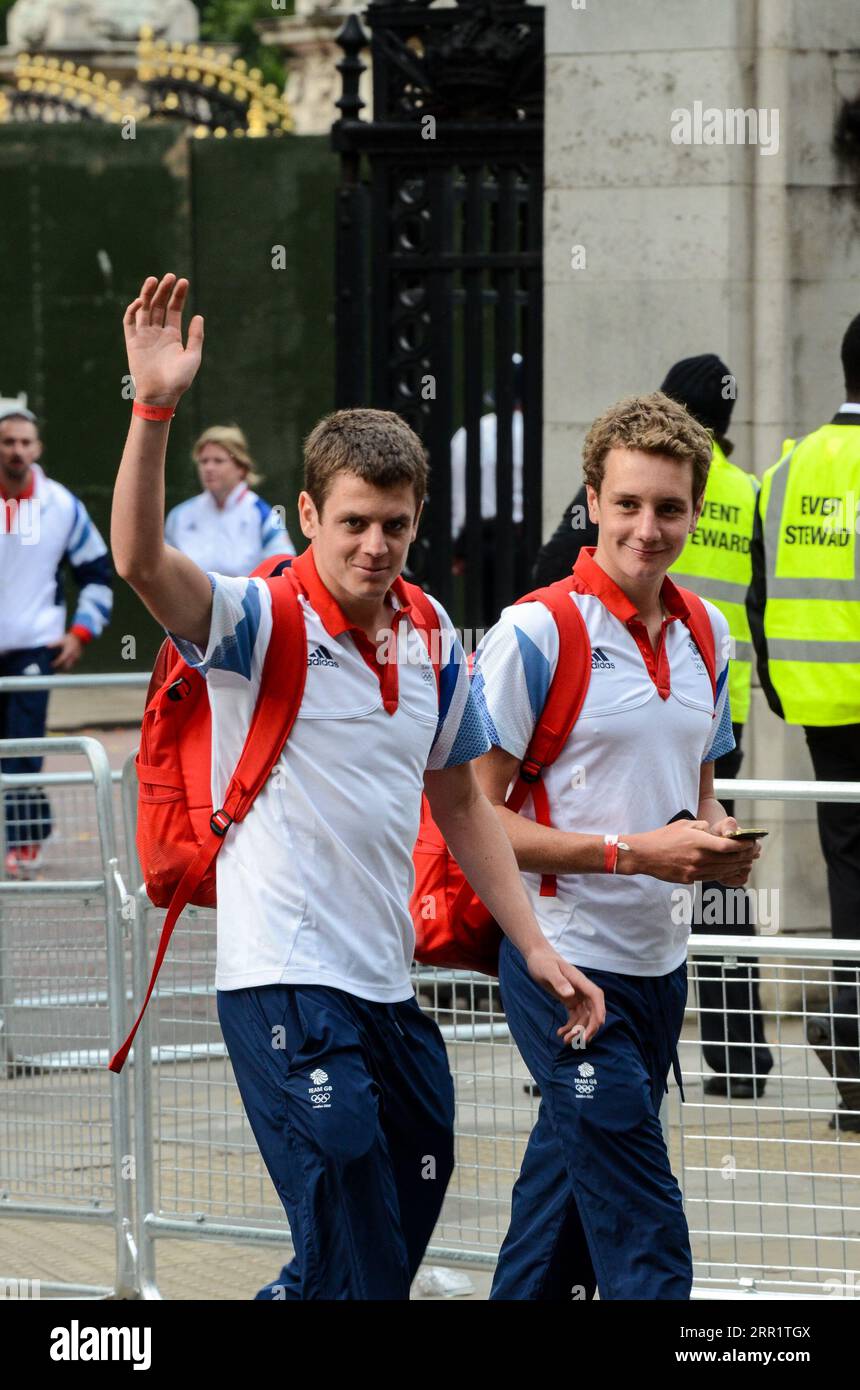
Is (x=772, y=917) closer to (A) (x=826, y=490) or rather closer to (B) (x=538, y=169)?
(A) (x=826, y=490)

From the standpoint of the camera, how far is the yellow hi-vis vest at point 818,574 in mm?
7652

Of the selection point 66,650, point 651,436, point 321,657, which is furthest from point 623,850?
point 66,650

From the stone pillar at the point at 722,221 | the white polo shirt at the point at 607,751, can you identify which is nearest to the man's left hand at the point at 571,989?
the white polo shirt at the point at 607,751

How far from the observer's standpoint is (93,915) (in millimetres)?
6742

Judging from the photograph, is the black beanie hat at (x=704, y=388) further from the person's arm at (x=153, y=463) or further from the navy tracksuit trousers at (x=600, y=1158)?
the person's arm at (x=153, y=463)

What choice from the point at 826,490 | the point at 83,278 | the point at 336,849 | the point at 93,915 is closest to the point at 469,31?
the point at 826,490

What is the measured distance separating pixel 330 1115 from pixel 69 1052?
8.37 feet

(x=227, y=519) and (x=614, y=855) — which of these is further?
(x=227, y=519)

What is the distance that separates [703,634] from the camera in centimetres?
494

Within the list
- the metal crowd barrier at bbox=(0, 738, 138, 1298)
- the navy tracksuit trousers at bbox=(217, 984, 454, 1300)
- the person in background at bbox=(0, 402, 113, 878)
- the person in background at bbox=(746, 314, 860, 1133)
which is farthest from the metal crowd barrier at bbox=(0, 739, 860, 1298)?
the person in background at bbox=(0, 402, 113, 878)

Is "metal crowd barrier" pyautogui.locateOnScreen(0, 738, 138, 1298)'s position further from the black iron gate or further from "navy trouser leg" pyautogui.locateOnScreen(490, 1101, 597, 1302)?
the black iron gate

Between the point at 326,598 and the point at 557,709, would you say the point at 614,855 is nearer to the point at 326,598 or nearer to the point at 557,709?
the point at 557,709

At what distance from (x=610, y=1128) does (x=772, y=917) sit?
14.4 feet

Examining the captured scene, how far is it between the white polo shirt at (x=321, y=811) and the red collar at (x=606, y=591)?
478 millimetres
